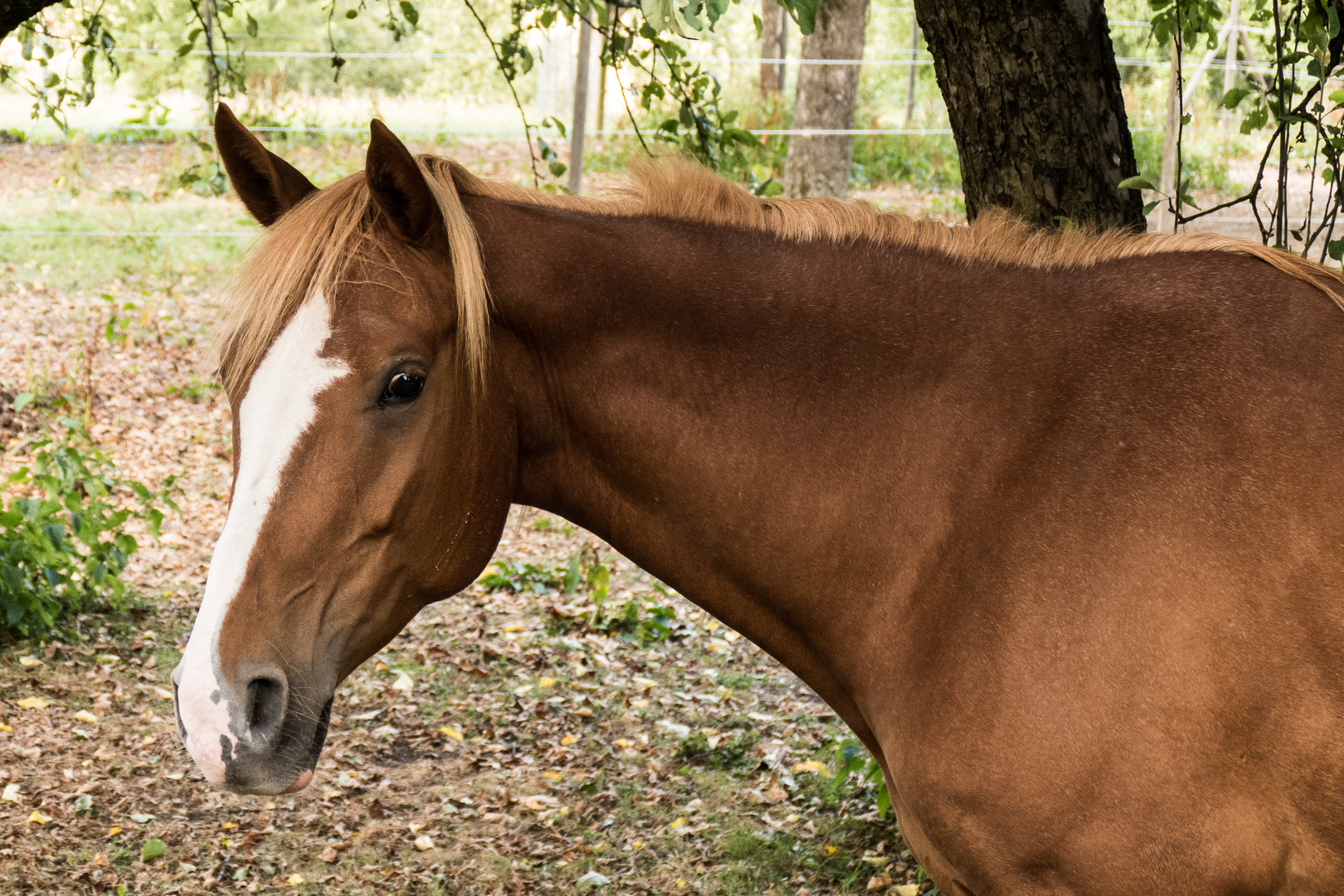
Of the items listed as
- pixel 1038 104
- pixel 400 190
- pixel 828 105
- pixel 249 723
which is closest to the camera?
pixel 249 723

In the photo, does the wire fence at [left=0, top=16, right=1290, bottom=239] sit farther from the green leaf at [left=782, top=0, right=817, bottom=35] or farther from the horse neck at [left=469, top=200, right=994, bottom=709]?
the horse neck at [left=469, top=200, right=994, bottom=709]

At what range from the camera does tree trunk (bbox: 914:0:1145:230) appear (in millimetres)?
2525

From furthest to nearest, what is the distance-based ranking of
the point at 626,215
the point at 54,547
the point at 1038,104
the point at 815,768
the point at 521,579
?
1. the point at 521,579
2. the point at 54,547
3. the point at 815,768
4. the point at 1038,104
5. the point at 626,215

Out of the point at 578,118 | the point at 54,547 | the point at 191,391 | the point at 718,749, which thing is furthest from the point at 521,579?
the point at 191,391

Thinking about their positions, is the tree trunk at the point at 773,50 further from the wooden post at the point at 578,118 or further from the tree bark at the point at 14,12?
the tree bark at the point at 14,12

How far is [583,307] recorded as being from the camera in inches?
70.7

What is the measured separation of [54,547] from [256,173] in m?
3.05

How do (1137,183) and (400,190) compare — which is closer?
(400,190)

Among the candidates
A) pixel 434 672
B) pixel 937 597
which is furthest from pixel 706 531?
pixel 434 672

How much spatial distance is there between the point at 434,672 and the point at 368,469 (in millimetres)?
3146

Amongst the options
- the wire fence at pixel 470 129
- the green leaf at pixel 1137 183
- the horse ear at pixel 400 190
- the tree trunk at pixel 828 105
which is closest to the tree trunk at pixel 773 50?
the wire fence at pixel 470 129

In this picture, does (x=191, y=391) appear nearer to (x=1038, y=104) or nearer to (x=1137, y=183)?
(x=1038, y=104)

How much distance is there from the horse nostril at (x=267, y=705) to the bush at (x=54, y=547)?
3.09 meters

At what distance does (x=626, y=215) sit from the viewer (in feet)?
6.23
